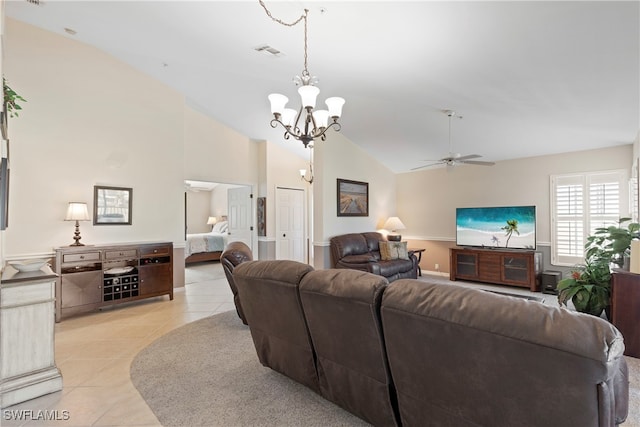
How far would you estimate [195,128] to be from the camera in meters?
6.21

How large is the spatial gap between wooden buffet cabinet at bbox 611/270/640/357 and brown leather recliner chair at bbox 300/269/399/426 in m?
2.78

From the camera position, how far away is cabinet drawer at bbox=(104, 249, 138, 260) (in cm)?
430

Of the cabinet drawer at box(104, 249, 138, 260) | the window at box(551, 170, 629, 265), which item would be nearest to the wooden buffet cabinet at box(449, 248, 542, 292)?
the window at box(551, 170, 629, 265)

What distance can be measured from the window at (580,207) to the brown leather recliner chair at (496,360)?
193 inches

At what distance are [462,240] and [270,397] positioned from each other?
524cm

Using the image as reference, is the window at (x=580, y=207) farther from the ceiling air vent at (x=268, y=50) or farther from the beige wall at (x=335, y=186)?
the ceiling air vent at (x=268, y=50)

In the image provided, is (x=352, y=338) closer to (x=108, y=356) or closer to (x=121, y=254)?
(x=108, y=356)

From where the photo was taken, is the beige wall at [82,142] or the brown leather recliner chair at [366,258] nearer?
the beige wall at [82,142]

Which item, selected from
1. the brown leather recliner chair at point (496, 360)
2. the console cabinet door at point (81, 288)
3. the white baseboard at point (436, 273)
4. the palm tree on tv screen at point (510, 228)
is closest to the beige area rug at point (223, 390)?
the brown leather recliner chair at point (496, 360)

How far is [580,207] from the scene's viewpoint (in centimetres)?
530

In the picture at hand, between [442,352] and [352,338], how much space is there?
515 mm

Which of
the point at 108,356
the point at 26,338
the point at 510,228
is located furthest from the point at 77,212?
the point at 510,228

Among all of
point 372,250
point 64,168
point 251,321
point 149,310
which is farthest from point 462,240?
point 64,168

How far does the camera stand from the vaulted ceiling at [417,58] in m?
2.54
